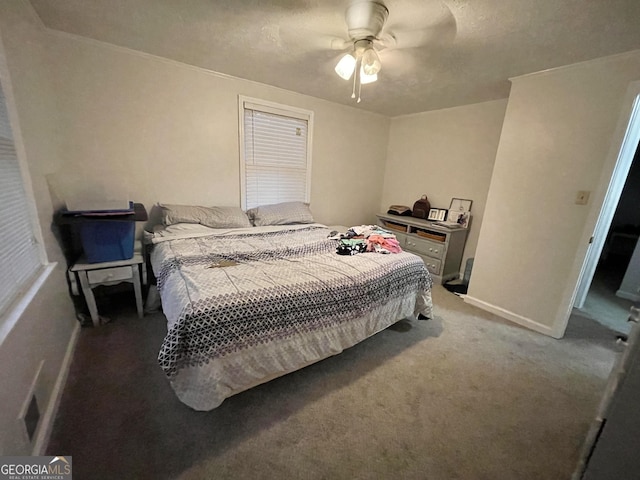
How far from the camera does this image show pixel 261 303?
1344 millimetres

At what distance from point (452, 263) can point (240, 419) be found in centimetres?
306

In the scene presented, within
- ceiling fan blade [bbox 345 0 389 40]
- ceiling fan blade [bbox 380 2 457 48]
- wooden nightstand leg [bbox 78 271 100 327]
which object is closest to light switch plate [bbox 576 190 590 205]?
ceiling fan blade [bbox 380 2 457 48]

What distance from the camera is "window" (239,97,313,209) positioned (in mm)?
3016

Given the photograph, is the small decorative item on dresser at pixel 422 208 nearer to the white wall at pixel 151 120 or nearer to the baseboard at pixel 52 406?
the white wall at pixel 151 120

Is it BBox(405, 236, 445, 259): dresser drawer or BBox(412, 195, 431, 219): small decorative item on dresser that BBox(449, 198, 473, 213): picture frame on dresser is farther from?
BBox(405, 236, 445, 259): dresser drawer

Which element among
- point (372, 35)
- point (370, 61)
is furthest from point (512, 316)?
point (372, 35)

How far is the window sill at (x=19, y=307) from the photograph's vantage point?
3.21 ft

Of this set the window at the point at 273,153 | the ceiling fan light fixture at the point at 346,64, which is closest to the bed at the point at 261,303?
the window at the point at 273,153

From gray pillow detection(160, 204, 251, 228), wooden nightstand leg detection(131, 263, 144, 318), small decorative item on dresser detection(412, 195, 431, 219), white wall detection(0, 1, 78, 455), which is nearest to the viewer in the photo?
white wall detection(0, 1, 78, 455)

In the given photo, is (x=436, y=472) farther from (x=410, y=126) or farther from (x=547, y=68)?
(x=410, y=126)

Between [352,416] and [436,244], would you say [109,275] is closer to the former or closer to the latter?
[352,416]

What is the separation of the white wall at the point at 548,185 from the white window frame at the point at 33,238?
137 inches

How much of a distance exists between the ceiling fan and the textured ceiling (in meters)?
0.01

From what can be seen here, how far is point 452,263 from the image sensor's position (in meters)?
3.37
